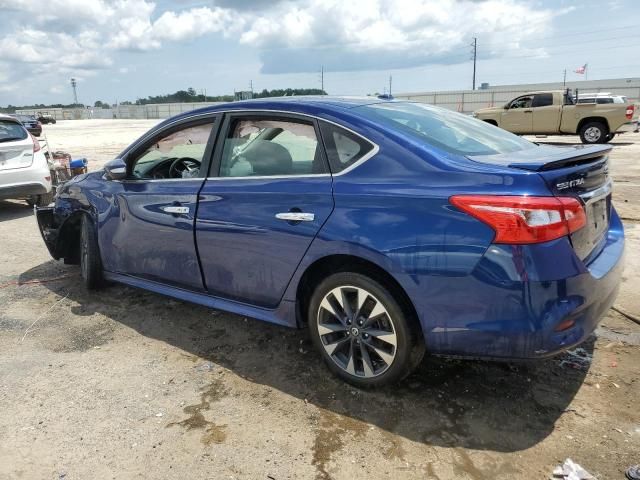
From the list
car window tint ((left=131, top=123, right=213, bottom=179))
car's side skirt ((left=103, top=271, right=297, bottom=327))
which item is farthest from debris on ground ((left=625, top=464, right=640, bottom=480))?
car window tint ((left=131, top=123, right=213, bottom=179))

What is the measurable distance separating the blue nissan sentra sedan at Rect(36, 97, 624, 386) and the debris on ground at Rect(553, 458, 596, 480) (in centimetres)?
51

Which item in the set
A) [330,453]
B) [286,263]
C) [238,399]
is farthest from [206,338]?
[330,453]

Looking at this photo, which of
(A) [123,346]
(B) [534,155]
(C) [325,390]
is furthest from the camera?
(A) [123,346]

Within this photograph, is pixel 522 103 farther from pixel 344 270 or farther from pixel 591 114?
pixel 344 270

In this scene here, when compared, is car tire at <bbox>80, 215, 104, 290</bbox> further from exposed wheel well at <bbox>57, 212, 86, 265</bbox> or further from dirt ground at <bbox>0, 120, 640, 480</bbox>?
dirt ground at <bbox>0, 120, 640, 480</bbox>

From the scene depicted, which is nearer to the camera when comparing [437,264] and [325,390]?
[437,264]

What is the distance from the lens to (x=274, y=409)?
298cm

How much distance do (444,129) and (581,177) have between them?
0.89 metres

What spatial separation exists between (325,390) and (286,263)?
31.3 inches

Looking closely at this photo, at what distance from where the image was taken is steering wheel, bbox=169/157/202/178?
13.1ft

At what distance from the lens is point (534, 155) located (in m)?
2.93

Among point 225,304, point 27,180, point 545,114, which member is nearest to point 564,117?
point 545,114

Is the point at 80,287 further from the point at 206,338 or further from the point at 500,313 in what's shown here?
the point at 500,313

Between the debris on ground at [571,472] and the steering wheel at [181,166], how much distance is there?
300cm
